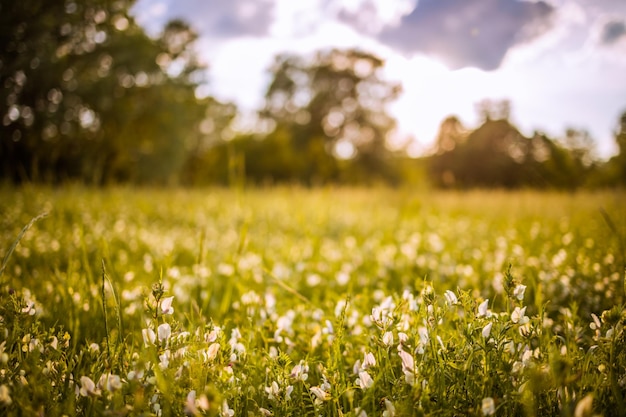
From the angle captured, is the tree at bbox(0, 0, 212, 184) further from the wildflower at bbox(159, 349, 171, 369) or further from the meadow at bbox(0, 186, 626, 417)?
the wildflower at bbox(159, 349, 171, 369)

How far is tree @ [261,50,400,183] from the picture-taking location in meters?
40.5

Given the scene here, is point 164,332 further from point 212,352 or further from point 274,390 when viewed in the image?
point 274,390

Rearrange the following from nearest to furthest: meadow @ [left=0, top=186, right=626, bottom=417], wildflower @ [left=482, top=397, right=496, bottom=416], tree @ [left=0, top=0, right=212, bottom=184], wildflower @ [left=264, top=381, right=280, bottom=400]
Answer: wildflower @ [left=482, top=397, right=496, bottom=416], meadow @ [left=0, top=186, right=626, bottom=417], wildflower @ [left=264, top=381, right=280, bottom=400], tree @ [left=0, top=0, right=212, bottom=184]

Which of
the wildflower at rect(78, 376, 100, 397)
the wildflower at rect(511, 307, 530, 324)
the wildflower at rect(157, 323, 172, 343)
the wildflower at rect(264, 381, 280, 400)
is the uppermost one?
the wildflower at rect(511, 307, 530, 324)

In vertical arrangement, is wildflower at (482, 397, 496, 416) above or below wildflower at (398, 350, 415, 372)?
below

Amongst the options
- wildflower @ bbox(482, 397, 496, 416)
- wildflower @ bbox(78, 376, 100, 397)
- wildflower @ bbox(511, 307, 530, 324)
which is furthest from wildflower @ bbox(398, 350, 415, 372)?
wildflower @ bbox(78, 376, 100, 397)

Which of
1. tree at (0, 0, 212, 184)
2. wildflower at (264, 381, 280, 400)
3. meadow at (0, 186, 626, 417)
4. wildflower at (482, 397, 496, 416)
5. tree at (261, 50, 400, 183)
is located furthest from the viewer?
tree at (261, 50, 400, 183)

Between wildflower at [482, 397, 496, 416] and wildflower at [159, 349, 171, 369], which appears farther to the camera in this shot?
wildflower at [159, 349, 171, 369]

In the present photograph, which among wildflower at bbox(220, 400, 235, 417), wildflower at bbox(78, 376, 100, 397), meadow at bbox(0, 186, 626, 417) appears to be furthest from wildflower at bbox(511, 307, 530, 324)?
wildflower at bbox(78, 376, 100, 397)

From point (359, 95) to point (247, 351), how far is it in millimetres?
42558

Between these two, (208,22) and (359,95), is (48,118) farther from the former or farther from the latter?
(359,95)

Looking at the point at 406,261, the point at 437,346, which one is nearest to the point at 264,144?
the point at 406,261

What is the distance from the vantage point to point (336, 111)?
1626 inches

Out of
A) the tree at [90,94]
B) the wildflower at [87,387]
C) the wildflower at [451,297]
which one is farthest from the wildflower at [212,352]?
the tree at [90,94]
